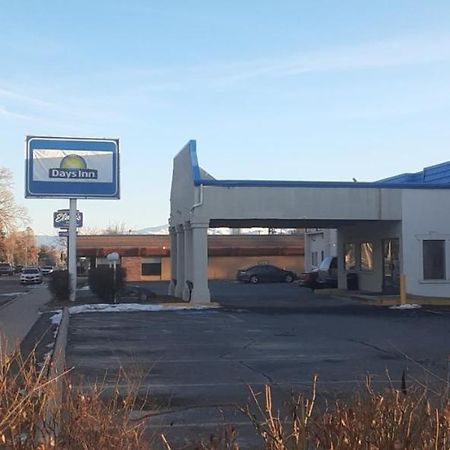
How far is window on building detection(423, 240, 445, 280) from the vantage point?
30094mm

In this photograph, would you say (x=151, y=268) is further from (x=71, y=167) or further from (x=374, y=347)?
(x=374, y=347)

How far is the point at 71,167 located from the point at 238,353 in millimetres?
18520

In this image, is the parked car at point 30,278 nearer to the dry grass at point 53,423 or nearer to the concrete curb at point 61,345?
the concrete curb at point 61,345

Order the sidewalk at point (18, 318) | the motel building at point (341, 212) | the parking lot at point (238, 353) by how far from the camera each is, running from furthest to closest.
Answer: the motel building at point (341, 212) < the sidewalk at point (18, 318) < the parking lot at point (238, 353)

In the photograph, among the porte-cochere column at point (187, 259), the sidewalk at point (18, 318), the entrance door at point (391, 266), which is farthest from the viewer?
the entrance door at point (391, 266)

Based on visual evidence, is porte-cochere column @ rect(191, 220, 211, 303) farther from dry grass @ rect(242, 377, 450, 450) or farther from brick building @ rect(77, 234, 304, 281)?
brick building @ rect(77, 234, 304, 281)

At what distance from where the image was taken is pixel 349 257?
36844mm

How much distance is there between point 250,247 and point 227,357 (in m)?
52.3

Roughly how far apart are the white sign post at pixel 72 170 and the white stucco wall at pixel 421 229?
11.6 metres

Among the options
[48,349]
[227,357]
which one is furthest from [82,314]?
[227,357]

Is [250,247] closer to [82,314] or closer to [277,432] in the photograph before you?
[82,314]

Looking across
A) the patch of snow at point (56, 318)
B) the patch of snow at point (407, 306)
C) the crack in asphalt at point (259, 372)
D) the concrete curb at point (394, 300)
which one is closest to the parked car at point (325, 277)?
the concrete curb at point (394, 300)

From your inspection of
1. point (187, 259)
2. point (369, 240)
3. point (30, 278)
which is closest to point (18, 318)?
point (187, 259)

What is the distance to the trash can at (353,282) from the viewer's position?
35.4 m
